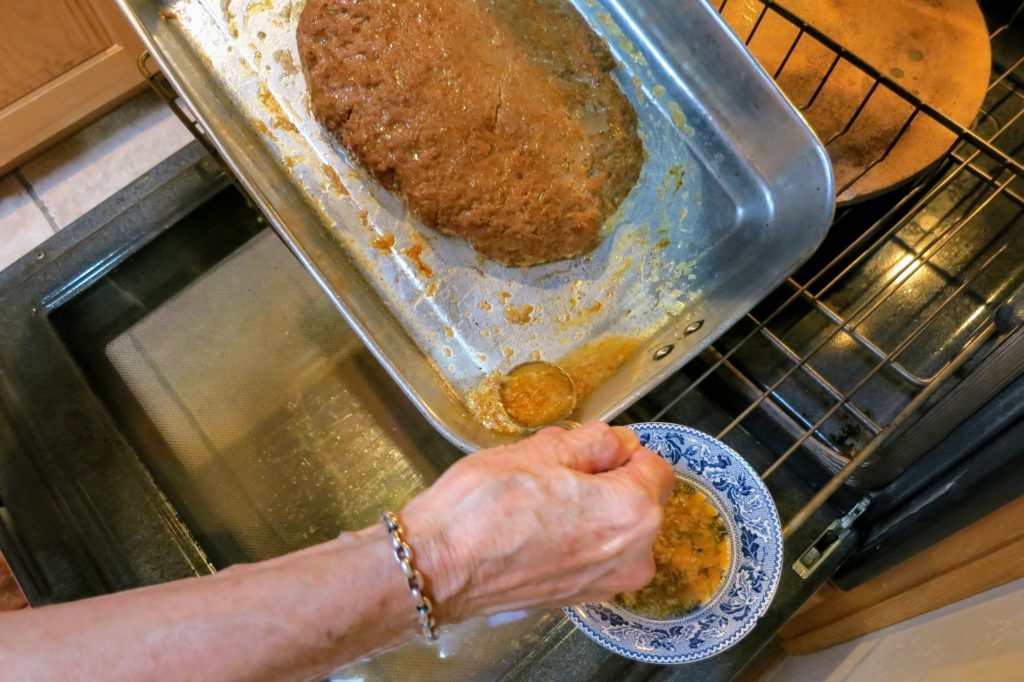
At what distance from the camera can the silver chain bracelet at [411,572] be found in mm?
617

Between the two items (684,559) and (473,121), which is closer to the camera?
(684,559)

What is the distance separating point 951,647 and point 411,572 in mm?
583

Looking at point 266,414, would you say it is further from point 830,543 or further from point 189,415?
point 830,543

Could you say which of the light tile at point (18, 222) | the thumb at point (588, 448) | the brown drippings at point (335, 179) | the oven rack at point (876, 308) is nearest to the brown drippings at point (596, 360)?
the oven rack at point (876, 308)

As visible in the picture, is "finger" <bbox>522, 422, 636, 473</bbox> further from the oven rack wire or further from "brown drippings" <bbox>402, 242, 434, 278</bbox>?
"brown drippings" <bbox>402, 242, 434, 278</bbox>

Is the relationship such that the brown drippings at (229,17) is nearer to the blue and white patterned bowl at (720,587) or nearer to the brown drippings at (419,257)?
the brown drippings at (419,257)

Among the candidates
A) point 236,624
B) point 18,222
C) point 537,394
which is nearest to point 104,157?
point 18,222

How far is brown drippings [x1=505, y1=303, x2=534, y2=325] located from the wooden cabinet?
1234mm

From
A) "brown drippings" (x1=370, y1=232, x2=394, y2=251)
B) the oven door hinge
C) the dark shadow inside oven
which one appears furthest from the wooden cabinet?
the oven door hinge

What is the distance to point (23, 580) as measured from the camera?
98 centimetres

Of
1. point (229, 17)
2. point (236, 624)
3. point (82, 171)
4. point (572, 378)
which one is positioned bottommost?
point (82, 171)

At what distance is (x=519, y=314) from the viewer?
44.0 inches

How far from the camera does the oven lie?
2.97ft

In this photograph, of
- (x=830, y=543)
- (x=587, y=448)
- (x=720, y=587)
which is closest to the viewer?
(x=587, y=448)
